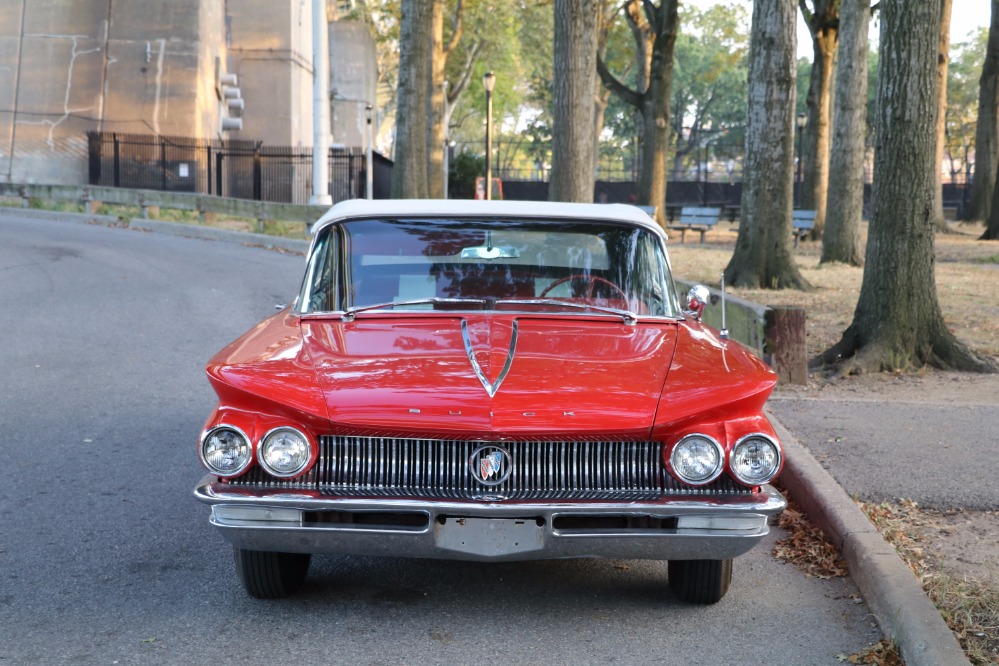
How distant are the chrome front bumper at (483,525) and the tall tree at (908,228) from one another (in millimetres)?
6169

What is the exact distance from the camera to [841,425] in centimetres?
785

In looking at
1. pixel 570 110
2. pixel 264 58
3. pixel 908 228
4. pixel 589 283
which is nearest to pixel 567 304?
pixel 589 283

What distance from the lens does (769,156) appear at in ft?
50.6

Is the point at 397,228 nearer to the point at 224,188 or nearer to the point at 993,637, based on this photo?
the point at 993,637

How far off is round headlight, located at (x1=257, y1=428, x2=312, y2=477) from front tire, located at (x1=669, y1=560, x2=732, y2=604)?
1.53 metres

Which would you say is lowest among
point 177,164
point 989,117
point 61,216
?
point 61,216

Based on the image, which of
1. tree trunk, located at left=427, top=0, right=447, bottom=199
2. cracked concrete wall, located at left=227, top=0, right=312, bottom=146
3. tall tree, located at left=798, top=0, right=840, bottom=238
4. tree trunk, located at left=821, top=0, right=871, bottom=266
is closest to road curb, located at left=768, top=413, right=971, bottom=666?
tree trunk, located at left=821, top=0, right=871, bottom=266

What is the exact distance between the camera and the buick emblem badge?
161 inches

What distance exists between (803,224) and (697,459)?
24.2 m

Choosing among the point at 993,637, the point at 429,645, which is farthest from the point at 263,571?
the point at 993,637

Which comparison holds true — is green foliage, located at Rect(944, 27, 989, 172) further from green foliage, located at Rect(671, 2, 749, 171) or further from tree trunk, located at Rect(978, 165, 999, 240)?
tree trunk, located at Rect(978, 165, 999, 240)

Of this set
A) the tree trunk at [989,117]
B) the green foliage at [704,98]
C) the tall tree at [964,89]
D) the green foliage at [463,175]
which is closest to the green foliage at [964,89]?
the tall tree at [964,89]

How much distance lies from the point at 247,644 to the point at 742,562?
2315 mm

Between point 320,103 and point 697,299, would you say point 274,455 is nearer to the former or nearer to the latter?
point 697,299
